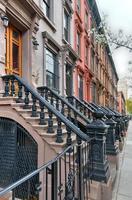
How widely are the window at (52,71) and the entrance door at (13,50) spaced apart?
240 cm

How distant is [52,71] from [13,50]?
3.63m

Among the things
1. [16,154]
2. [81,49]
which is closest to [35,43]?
[16,154]

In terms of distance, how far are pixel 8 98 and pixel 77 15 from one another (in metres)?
12.4

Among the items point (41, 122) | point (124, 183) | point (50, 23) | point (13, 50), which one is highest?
point (50, 23)

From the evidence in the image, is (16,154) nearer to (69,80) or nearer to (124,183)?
(124,183)

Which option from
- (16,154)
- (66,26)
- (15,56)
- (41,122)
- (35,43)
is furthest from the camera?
(66,26)

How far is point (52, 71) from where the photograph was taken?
12.4 m

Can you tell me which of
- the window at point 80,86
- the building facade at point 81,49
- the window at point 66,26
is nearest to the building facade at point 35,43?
the window at point 66,26

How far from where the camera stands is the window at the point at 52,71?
11.6 metres

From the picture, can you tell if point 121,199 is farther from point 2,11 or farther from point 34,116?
point 2,11

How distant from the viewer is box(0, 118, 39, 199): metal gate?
223 inches

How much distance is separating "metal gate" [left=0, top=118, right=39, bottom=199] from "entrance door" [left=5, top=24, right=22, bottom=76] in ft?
9.71

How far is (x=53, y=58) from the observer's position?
1254 cm

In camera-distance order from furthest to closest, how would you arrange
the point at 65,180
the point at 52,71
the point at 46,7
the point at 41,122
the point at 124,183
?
the point at 52,71
the point at 46,7
the point at 124,183
the point at 41,122
the point at 65,180
